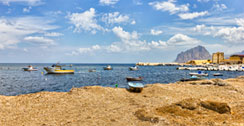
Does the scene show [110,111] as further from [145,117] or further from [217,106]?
[217,106]

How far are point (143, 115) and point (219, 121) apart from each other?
13.7 ft

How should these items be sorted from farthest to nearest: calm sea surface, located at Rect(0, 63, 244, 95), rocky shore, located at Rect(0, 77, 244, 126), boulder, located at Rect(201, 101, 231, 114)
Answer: calm sea surface, located at Rect(0, 63, 244, 95) < boulder, located at Rect(201, 101, 231, 114) < rocky shore, located at Rect(0, 77, 244, 126)

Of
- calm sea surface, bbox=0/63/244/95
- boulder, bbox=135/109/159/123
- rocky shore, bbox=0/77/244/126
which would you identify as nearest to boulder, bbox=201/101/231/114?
rocky shore, bbox=0/77/244/126

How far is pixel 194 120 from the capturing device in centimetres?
1055

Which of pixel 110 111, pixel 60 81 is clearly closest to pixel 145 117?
pixel 110 111

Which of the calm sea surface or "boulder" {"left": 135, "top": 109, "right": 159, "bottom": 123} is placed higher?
"boulder" {"left": 135, "top": 109, "right": 159, "bottom": 123}

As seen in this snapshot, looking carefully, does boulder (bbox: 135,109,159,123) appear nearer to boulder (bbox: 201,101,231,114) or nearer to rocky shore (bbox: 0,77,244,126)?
rocky shore (bbox: 0,77,244,126)

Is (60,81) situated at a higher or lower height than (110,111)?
lower

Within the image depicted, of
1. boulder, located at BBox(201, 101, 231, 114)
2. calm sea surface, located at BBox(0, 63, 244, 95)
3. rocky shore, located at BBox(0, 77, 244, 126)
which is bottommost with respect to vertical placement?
calm sea surface, located at BBox(0, 63, 244, 95)

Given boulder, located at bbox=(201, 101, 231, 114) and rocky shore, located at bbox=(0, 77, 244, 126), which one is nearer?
rocky shore, located at bbox=(0, 77, 244, 126)

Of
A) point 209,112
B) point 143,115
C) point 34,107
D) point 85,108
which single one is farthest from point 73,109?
point 209,112

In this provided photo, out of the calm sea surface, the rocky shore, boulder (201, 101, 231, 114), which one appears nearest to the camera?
the rocky shore

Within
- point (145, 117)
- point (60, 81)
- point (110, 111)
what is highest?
point (145, 117)

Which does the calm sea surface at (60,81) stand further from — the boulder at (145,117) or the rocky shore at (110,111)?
the boulder at (145,117)
